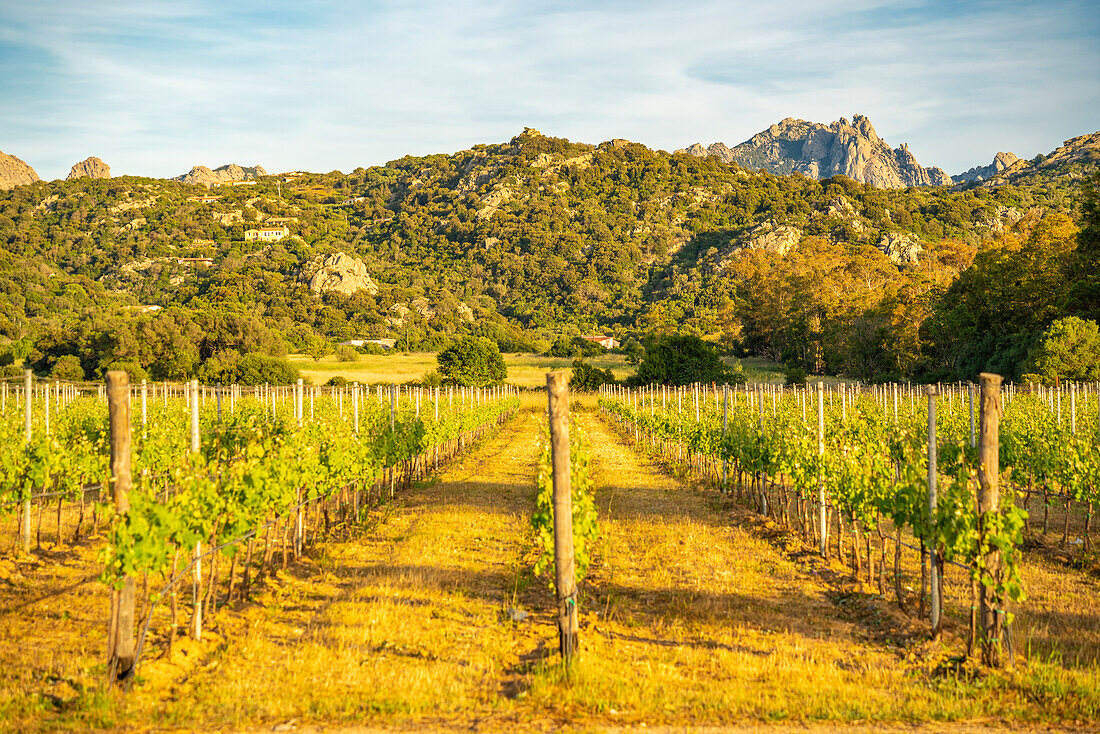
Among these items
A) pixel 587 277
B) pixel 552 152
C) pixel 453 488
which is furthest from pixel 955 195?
pixel 453 488

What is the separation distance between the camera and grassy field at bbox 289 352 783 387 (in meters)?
54.1

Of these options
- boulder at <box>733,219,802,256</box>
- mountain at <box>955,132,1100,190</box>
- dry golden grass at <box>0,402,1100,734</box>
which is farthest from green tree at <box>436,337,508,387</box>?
mountain at <box>955,132,1100,190</box>

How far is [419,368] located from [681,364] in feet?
76.6

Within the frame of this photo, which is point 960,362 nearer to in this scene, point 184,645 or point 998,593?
point 998,593

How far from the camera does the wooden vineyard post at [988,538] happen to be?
214 inches

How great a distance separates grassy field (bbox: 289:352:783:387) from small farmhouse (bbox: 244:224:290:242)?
6238 cm

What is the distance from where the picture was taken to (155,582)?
7.77m

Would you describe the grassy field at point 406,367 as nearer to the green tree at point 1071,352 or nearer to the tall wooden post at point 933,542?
the green tree at point 1071,352

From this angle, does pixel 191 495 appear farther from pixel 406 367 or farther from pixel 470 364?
pixel 406 367

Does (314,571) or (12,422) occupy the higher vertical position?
(12,422)

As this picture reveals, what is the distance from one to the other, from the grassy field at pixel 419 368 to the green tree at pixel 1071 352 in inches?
907

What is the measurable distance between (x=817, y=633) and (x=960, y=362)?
132 ft

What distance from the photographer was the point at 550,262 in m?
109

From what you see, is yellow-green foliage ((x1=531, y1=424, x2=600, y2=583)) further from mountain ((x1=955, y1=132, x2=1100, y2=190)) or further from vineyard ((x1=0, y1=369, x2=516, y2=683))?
mountain ((x1=955, y1=132, x2=1100, y2=190))
